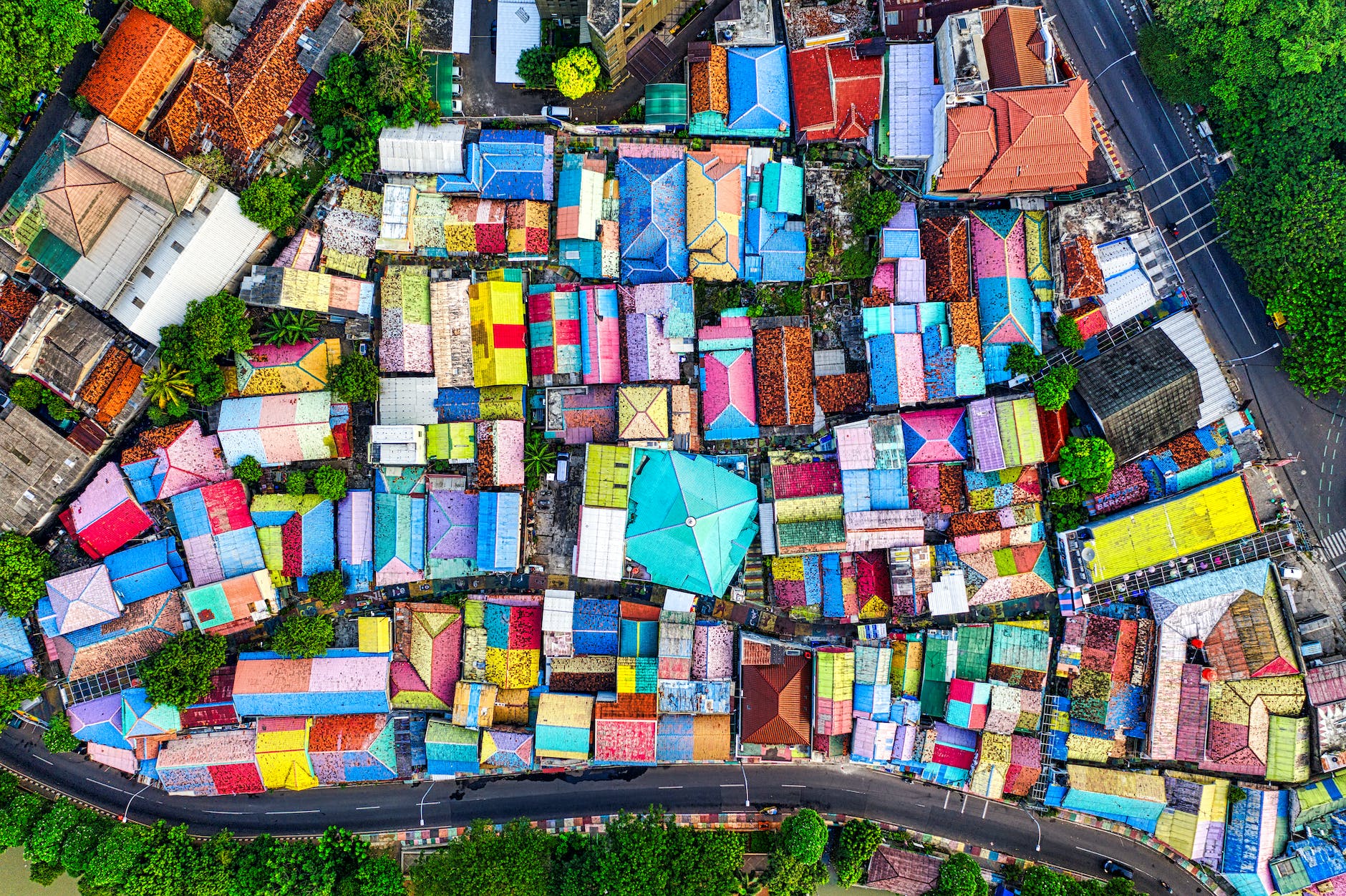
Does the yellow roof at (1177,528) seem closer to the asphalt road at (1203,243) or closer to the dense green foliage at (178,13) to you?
the asphalt road at (1203,243)

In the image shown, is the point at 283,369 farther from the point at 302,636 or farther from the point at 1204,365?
the point at 1204,365

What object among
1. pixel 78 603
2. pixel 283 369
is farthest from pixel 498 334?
pixel 78 603

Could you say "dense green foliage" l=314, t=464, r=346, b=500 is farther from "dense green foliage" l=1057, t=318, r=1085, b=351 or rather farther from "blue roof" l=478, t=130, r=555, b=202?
"dense green foliage" l=1057, t=318, r=1085, b=351

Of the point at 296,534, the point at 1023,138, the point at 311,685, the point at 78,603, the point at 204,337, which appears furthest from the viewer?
the point at 296,534

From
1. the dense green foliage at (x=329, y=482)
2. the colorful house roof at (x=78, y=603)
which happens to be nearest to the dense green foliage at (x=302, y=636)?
the dense green foliage at (x=329, y=482)

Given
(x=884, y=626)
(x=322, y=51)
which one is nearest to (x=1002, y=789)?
(x=884, y=626)

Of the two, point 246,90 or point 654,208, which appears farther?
point 654,208

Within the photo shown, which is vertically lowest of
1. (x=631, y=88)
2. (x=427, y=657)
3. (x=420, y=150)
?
(x=427, y=657)

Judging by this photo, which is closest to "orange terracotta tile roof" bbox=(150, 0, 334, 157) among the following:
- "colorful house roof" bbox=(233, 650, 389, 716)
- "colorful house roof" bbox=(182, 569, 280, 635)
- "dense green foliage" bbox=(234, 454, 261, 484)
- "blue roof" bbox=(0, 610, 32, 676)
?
"dense green foliage" bbox=(234, 454, 261, 484)
